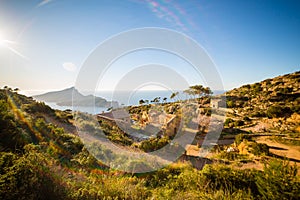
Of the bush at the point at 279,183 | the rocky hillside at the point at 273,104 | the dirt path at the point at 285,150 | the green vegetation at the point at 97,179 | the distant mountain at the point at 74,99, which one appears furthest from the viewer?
the rocky hillside at the point at 273,104

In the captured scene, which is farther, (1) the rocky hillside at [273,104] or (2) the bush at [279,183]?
(1) the rocky hillside at [273,104]

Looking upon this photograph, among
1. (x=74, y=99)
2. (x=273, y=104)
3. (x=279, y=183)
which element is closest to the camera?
(x=279, y=183)

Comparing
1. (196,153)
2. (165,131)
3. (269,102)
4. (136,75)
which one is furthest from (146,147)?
(269,102)

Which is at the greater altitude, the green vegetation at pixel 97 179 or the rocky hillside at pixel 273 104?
the rocky hillside at pixel 273 104

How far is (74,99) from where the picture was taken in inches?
448

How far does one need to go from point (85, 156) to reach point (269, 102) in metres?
29.2

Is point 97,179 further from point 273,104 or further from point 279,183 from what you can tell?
point 273,104

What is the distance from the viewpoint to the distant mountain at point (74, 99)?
10828 mm

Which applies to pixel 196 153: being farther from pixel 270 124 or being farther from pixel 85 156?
pixel 270 124

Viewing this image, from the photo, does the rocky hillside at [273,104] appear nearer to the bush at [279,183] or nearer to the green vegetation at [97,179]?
the green vegetation at [97,179]

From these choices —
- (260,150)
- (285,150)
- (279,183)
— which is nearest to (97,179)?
(279,183)

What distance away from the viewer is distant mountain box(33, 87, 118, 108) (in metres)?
10.8

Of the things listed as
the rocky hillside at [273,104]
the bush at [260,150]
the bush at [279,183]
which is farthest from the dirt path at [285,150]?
the rocky hillside at [273,104]

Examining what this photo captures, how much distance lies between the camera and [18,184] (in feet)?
8.16
